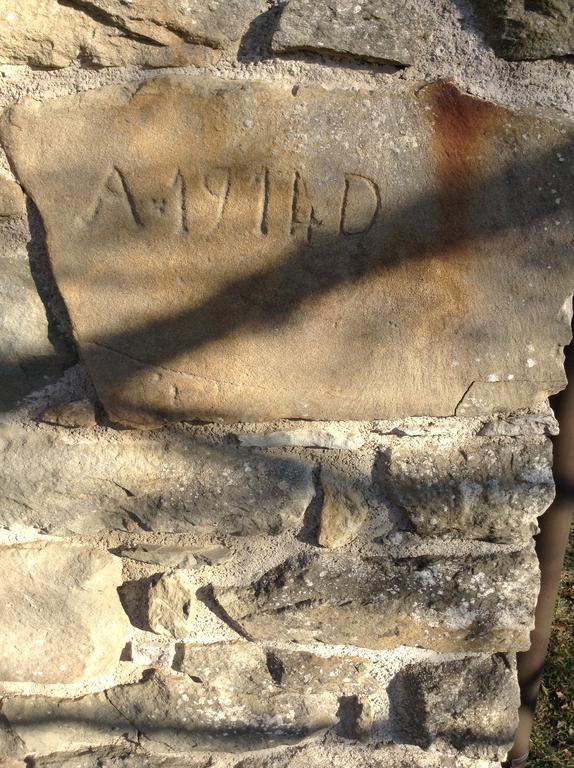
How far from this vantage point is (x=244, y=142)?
2.38 feet

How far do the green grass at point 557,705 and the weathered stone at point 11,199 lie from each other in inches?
69.3

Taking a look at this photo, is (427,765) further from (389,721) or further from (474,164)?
(474,164)

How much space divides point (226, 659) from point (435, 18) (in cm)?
85

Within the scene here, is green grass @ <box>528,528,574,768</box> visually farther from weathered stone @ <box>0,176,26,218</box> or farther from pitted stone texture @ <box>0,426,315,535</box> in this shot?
weathered stone @ <box>0,176,26,218</box>

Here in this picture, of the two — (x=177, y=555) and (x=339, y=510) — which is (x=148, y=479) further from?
(x=339, y=510)

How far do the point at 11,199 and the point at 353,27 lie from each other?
16.1 inches

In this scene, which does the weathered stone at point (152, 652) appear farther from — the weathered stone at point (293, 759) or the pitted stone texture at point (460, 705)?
the pitted stone texture at point (460, 705)

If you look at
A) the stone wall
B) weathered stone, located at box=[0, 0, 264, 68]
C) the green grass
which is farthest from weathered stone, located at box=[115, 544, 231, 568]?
the green grass

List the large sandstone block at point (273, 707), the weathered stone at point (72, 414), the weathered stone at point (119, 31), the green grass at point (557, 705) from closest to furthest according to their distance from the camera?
the weathered stone at point (119, 31)
the weathered stone at point (72, 414)
the large sandstone block at point (273, 707)
the green grass at point (557, 705)

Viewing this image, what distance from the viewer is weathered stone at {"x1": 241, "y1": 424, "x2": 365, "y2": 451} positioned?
2.81ft

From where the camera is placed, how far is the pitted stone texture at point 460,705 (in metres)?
0.98

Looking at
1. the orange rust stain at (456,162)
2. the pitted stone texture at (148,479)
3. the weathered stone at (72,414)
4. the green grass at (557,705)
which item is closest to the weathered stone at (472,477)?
the pitted stone texture at (148,479)

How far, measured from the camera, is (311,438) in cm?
86

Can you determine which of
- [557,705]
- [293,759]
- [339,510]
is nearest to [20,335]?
[339,510]
